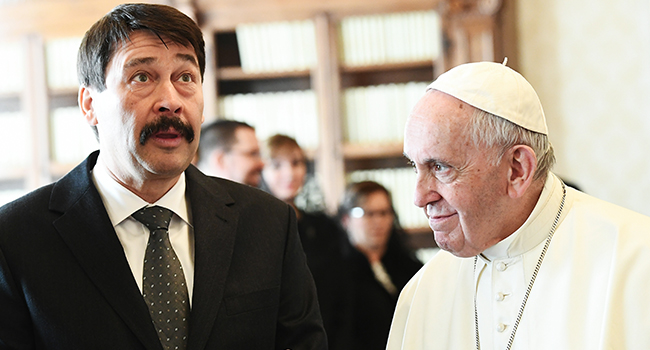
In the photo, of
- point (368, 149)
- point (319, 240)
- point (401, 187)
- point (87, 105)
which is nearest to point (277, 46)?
point (368, 149)

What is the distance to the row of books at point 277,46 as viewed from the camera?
448 centimetres

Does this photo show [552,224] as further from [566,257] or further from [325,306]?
[325,306]

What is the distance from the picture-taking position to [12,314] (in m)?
1.37

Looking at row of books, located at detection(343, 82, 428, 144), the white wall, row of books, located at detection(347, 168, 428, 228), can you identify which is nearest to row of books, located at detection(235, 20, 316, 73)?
row of books, located at detection(343, 82, 428, 144)

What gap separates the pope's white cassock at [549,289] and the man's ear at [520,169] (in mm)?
94

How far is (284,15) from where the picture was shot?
14.6 feet

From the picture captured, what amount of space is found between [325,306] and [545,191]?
1619mm

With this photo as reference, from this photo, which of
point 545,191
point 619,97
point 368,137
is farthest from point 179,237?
point 368,137

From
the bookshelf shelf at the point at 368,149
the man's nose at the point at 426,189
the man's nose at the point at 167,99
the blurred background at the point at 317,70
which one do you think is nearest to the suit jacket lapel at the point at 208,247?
the man's nose at the point at 167,99

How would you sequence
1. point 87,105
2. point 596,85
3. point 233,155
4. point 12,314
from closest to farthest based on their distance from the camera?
1. point 12,314
2. point 87,105
3. point 233,155
4. point 596,85

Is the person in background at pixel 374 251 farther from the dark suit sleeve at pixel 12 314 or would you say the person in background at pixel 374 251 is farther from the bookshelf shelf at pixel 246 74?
the dark suit sleeve at pixel 12 314

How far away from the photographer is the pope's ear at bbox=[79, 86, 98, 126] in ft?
5.51

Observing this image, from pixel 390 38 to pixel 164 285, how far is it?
10.8 feet

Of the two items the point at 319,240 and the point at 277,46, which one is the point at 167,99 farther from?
the point at 277,46
